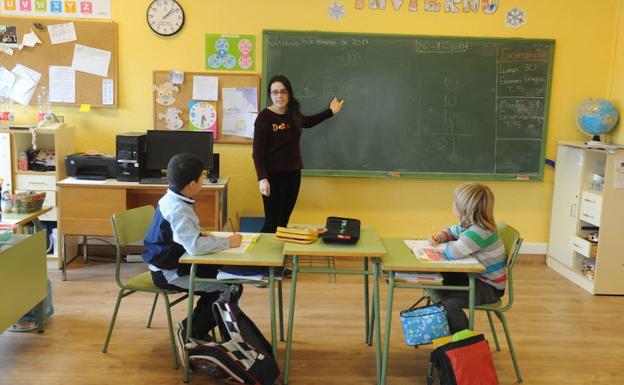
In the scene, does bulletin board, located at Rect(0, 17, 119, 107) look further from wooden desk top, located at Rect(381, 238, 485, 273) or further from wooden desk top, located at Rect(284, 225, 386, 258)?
wooden desk top, located at Rect(381, 238, 485, 273)

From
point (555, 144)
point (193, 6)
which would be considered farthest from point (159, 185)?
point (555, 144)

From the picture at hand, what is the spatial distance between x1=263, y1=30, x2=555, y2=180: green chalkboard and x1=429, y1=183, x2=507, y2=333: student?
2.12 m

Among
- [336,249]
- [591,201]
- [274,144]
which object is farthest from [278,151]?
[591,201]

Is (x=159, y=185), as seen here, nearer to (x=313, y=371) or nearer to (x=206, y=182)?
(x=206, y=182)

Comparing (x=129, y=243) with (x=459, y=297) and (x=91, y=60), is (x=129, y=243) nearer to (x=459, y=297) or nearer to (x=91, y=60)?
(x=459, y=297)

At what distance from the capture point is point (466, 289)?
295 centimetres

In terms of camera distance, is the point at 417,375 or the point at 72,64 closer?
the point at 417,375

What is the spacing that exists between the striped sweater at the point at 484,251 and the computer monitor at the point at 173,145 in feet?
7.49

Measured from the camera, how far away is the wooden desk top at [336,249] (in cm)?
292

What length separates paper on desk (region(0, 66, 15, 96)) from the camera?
200 inches

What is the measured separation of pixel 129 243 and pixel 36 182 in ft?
6.32

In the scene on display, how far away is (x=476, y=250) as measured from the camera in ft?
9.98

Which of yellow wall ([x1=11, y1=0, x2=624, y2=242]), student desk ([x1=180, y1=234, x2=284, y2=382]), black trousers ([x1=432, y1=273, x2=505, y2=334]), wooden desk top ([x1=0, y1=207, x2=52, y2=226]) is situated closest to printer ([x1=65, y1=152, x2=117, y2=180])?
yellow wall ([x1=11, y1=0, x2=624, y2=242])

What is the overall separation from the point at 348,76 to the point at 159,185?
1805 millimetres
